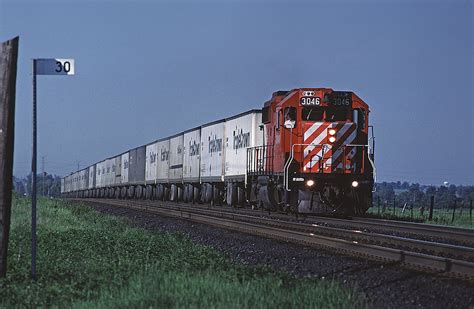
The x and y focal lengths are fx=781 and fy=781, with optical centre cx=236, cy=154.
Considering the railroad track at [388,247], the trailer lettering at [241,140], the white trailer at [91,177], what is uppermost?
the trailer lettering at [241,140]

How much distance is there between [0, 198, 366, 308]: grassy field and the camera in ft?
23.3

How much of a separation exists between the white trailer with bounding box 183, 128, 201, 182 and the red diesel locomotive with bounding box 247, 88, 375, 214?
657 inches

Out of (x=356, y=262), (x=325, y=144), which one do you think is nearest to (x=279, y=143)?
(x=325, y=144)

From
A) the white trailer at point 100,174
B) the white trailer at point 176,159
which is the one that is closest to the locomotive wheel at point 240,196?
the white trailer at point 176,159

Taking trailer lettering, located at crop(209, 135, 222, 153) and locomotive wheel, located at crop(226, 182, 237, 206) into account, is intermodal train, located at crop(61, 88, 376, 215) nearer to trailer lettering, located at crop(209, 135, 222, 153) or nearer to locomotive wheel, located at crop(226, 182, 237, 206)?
locomotive wheel, located at crop(226, 182, 237, 206)

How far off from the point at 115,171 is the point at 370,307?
57979 mm

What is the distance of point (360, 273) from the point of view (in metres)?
9.72

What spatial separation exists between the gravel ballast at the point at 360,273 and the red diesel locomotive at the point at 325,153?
214 inches

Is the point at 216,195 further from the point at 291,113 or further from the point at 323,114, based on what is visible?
the point at 323,114

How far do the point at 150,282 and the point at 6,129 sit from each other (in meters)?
2.58

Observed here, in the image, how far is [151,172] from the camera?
164 ft

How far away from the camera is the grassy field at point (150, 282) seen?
23.3 ft

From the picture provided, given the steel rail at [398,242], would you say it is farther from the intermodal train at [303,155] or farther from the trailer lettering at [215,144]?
the trailer lettering at [215,144]

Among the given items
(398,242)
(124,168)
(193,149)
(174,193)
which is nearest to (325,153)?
(398,242)
